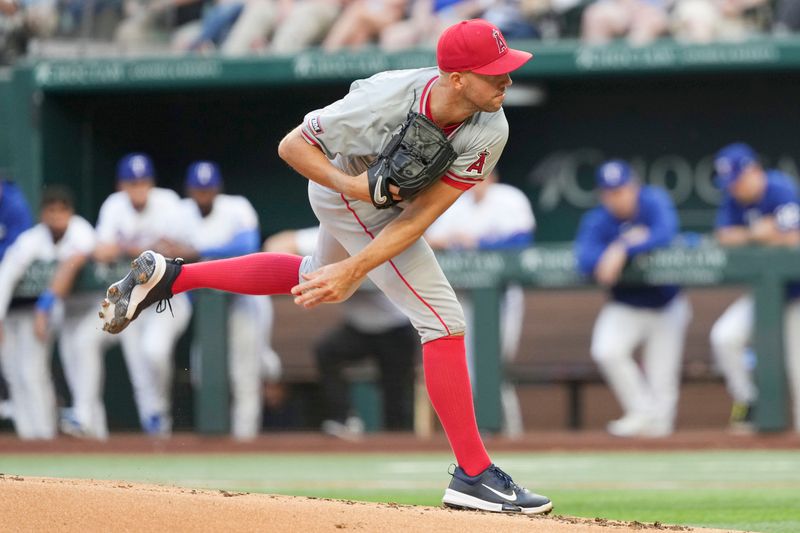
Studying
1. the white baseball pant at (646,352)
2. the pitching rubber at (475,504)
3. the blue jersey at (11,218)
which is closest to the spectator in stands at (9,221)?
the blue jersey at (11,218)

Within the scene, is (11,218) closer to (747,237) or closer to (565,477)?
(565,477)

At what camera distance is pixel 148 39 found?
446 inches

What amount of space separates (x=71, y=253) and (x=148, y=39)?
2.59m

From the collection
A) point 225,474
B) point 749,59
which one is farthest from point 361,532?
point 749,59

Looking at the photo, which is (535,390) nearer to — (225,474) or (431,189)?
(225,474)

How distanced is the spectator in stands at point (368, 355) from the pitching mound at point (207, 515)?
5.13 m

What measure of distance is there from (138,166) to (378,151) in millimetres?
5418

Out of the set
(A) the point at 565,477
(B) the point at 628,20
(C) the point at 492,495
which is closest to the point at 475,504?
(C) the point at 492,495

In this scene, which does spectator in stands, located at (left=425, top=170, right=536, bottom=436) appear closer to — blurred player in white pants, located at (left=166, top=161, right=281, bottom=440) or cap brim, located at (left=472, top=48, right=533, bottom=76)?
blurred player in white pants, located at (left=166, top=161, right=281, bottom=440)

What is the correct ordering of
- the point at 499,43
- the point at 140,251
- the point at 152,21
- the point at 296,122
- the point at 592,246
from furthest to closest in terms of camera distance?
the point at 296,122, the point at 152,21, the point at 140,251, the point at 592,246, the point at 499,43

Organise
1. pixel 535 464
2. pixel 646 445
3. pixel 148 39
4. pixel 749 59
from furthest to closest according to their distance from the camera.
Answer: pixel 148 39, pixel 749 59, pixel 646 445, pixel 535 464

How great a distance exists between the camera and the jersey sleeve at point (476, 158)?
429 centimetres

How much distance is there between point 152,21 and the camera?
11.4 m

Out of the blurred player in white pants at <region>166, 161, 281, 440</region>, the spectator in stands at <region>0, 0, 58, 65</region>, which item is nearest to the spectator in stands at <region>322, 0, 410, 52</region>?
the blurred player in white pants at <region>166, 161, 281, 440</region>
